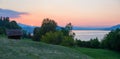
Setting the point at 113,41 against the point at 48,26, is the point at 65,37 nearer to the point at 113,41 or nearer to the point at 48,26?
the point at 48,26

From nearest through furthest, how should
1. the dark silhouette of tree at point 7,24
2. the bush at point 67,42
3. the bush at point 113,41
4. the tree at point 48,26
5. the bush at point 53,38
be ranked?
1. the bush at point 67,42
2. the bush at point 53,38
3. the bush at point 113,41
4. the tree at point 48,26
5. the dark silhouette of tree at point 7,24

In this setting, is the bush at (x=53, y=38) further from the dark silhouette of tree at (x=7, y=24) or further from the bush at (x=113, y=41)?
the dark silhouette of tree at (x=7, y=24)

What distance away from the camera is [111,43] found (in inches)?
1785

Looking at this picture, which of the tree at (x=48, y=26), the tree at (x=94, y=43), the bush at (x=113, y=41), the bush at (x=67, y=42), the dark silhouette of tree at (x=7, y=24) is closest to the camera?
the bush at (x=67, y=42)

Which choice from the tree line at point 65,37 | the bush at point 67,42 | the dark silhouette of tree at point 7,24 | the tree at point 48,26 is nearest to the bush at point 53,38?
the tree line at point 65,37

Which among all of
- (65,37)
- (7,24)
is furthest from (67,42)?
(7,24)

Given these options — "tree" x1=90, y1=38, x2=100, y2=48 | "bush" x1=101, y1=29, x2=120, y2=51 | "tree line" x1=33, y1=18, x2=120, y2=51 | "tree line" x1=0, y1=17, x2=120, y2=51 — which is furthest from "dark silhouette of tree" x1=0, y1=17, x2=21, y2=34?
"bush" x1=101, y1=29, x2=120, y2=51

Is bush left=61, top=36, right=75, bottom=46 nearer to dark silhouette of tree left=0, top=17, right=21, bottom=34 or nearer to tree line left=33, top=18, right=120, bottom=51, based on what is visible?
tree line left=33, top=18, right=120, bottom=51

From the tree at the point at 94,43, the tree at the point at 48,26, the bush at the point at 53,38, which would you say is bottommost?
the tree at the point at 94,43

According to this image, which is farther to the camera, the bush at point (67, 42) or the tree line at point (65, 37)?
the tree line at point (65, 37)

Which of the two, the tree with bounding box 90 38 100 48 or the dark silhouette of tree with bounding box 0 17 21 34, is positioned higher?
the dark silhouette of tree with bounding box 0 17 21 34

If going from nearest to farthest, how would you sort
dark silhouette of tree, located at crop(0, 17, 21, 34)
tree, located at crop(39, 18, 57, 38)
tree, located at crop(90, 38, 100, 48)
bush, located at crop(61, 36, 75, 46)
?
bush, located at crop(61, 36, 75, 46) < tree, located at crop(39, 18, 57, 38) < tree, located at crop(90, 38, 100, 48) < dark silhouette of tree, located at crop(0, 17, 21, 34)

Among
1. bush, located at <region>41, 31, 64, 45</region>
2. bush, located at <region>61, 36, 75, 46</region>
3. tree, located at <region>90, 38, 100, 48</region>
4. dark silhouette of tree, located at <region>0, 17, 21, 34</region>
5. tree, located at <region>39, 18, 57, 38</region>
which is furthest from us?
dark silhouette of tree, located at <region>0, 17, 21, 34</region>

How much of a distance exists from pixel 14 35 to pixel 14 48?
9.47 meters
